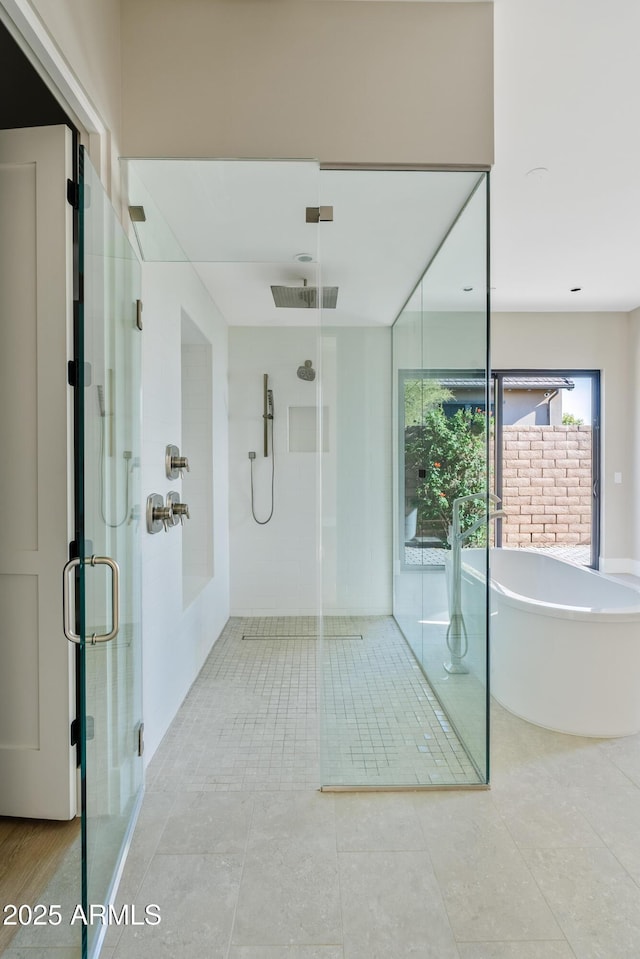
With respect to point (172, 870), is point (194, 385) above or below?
above

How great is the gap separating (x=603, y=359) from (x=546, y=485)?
140 cm

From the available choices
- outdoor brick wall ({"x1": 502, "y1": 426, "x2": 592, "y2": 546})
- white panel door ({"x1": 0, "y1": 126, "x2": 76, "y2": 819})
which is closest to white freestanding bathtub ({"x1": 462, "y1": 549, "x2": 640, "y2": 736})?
white panel door ({"x1": 0, "y1": 126, "x2": 76, "y2": 819})

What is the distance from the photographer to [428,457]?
2.35 metres

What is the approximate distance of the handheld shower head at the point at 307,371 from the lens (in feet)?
12.4

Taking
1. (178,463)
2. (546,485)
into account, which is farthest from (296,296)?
(546,485)

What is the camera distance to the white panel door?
167cm

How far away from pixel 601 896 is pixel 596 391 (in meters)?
4.89

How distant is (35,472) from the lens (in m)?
1.71

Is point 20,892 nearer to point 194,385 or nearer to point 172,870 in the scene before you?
point 172,870

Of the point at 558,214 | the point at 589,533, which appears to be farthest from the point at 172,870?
the point at 589,533

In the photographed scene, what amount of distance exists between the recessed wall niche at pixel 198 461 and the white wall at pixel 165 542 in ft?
0.62

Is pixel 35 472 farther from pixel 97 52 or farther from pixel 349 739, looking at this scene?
pixel 349 739

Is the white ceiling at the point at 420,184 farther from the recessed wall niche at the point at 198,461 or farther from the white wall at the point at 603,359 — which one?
the white wall at the point at 603,359

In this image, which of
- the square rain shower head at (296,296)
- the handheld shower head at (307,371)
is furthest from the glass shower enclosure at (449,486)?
the handheld shower head at (307,371)
